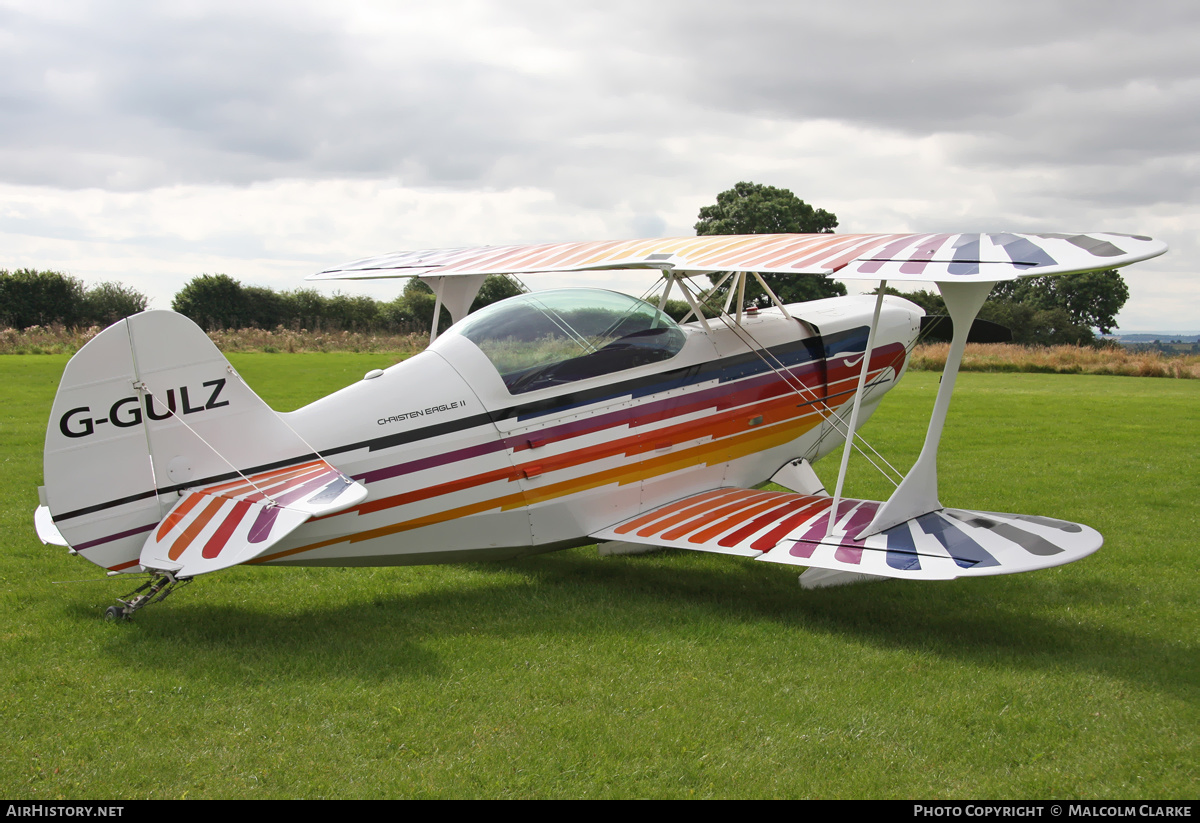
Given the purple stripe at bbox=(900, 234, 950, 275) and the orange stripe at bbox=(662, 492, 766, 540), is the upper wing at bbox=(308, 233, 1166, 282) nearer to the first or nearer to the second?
the purple stripe at bbox=(900, 234, 950, 275)

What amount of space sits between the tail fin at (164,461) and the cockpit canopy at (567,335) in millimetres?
1471

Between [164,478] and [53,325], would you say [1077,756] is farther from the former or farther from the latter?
[53,325]

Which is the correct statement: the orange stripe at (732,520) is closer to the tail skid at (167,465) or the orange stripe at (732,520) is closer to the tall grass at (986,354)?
the tail skid at (167,465)

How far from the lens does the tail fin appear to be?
179 inches

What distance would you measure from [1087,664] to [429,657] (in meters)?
3.82

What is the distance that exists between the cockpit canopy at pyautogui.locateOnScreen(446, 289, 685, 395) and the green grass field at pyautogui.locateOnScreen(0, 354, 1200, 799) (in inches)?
64.1

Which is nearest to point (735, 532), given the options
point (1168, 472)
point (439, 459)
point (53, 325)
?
point (439, 459)

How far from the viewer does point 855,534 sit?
5512 mm

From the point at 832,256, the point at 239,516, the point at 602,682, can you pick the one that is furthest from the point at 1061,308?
the point at 239,516

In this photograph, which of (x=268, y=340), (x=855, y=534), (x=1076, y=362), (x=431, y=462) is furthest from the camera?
(x=268, y=340)

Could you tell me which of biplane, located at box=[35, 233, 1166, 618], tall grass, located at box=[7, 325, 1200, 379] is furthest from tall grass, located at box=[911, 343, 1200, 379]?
biplane, located at box=[35, 233, 1166, 618]

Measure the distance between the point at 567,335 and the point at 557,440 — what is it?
30.7 inches

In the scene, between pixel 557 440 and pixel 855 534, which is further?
pixel 557 440

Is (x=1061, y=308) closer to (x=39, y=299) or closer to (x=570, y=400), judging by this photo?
(x=570, y=400)
